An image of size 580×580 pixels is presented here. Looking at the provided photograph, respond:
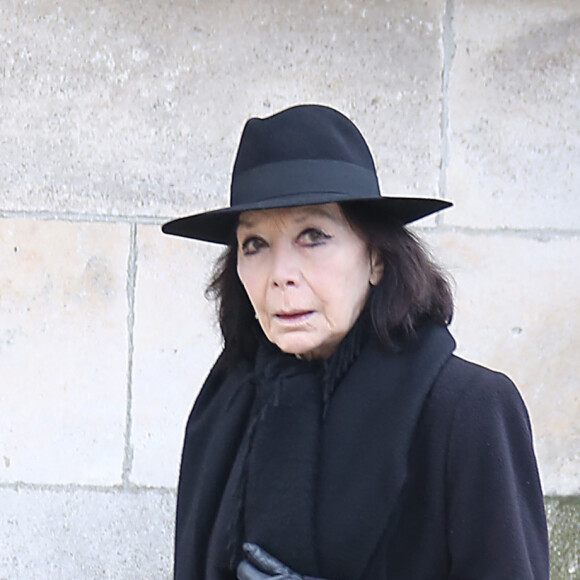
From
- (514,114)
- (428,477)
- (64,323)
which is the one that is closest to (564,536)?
(514,114)

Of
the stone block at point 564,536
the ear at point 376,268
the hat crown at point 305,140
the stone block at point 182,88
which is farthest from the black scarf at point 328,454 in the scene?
the stone block at point 564,536

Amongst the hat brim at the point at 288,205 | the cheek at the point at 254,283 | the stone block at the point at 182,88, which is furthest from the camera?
the stone block at the point at 182,88

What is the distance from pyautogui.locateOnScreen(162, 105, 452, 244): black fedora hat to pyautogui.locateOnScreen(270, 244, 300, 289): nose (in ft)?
0.37

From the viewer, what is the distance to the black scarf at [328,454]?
5.39 feet

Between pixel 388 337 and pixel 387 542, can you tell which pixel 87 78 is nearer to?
pixel 388 337

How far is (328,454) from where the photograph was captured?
1.72m

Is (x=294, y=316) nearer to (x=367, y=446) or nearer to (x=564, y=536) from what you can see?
(x=367, y=446)

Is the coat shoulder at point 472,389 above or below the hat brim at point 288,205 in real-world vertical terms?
below

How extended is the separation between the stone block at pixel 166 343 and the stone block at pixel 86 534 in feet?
0.44

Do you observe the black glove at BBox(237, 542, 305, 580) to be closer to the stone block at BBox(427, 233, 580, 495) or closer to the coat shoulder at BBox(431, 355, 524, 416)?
the coat shoulder at BBox(431, 355, 524, 416)

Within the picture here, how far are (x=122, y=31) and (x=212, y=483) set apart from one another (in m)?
1.98

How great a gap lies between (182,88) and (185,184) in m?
0.36

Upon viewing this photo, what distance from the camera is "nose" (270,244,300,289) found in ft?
5.68

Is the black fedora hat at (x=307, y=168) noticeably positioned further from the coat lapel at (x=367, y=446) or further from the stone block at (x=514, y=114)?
the stone block at (x=514, y=114)
